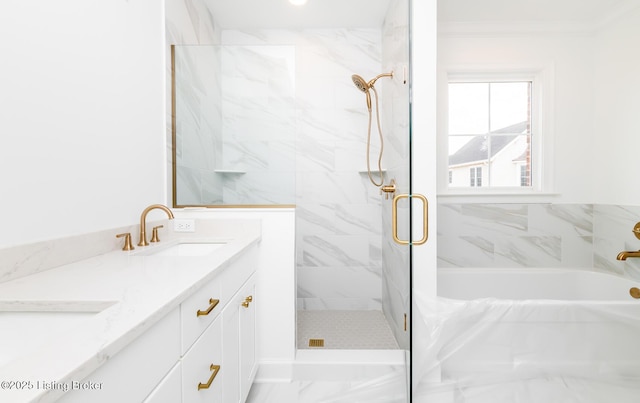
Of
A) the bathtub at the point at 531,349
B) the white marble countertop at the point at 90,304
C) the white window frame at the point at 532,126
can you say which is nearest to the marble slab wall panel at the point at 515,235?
the white window frame at the point at 532,126

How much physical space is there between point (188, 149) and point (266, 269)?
0.93 m

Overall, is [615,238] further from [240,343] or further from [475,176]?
[240,343]

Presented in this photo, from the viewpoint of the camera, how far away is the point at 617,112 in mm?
1941

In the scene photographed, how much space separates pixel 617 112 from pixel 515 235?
99 centimetres

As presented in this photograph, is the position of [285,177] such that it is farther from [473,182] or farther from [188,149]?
[473,182]

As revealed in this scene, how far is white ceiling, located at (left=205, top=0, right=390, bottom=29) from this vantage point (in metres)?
2.38

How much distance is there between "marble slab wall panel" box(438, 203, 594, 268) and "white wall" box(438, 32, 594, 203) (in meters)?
0.16

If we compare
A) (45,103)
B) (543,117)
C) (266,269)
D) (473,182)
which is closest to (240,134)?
(266,269)

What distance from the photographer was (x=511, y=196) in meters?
2.33

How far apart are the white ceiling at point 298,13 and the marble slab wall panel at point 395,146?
0.17m

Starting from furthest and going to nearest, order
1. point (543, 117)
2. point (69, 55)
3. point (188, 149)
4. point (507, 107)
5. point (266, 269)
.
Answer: point (507, 107)
point (543, 117)
point (188, 149)
point (266, 269)
point (69, 55)

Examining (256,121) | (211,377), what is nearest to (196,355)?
(211,377)

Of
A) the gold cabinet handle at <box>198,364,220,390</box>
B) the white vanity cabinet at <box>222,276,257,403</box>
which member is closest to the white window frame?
the white vanity cabinet at <box>222,276,257,403</box>

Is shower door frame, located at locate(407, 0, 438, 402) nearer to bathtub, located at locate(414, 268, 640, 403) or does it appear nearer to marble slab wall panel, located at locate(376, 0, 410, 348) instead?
marble slab wall panel, located at locate(376, 0, 410, 348)
